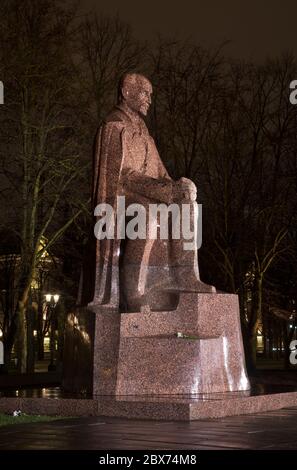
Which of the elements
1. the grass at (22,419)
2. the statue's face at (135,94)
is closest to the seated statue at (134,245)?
the statue's face at (135,94)

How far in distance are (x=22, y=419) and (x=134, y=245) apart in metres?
3.13

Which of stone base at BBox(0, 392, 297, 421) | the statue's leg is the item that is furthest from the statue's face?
stone base at BBox(0, 392, 297, 421)

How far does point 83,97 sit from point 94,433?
20.8m

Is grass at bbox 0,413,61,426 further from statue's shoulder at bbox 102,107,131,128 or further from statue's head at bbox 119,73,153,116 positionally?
statue's head at bbox 119,73,153,116

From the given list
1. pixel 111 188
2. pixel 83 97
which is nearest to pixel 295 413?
pixel 111 188

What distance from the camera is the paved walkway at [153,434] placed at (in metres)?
9.39

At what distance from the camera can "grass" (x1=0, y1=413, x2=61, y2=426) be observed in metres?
11.9

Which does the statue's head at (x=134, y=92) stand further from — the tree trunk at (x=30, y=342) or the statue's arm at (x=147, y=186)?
the tree trunk at (x=30, y=342)

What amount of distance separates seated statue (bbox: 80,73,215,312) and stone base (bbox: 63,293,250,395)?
289 mm

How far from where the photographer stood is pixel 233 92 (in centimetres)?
3459

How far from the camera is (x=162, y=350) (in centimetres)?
1305

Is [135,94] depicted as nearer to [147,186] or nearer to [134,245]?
[147,186]

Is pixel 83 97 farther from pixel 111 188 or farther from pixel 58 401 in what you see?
pixel 58 401

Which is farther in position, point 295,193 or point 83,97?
point 295,193
